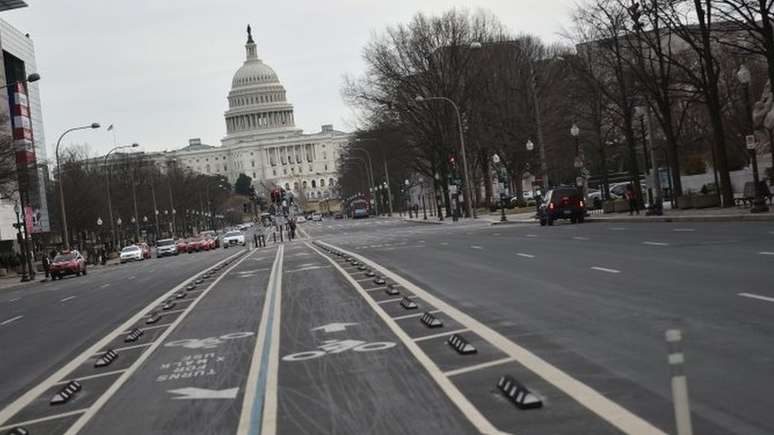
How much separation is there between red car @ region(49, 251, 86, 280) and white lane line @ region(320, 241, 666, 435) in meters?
50.9

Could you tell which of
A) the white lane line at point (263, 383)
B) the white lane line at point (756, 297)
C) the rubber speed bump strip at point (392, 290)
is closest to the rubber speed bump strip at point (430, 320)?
the white lane line at point (263, 383)

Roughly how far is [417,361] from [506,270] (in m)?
13.4

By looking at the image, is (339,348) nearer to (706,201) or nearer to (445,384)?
(445,384)

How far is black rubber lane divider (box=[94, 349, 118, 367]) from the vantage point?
1490 cm

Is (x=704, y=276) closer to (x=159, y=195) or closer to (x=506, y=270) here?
(x=506, y=270)

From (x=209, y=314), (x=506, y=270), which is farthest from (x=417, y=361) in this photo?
(x=506, y=270)

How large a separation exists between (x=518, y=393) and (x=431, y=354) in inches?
128

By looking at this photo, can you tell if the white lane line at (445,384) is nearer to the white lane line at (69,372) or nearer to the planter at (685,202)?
the white lane line at (69,372)

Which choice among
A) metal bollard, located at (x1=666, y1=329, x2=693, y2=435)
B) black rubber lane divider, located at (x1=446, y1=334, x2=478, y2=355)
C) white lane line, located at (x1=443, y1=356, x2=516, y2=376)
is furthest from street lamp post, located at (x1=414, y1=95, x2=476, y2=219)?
metal bollard, located at (x1=666, y1=329, x2=693, y2=435)

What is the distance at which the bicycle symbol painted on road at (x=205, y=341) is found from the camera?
623 inches

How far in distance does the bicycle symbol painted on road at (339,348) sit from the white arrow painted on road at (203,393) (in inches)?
71.9

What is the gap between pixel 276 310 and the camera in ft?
66.8

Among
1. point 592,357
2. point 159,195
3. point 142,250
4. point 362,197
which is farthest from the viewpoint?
point 362,197

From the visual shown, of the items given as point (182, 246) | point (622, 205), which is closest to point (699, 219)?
point (622, 205)
